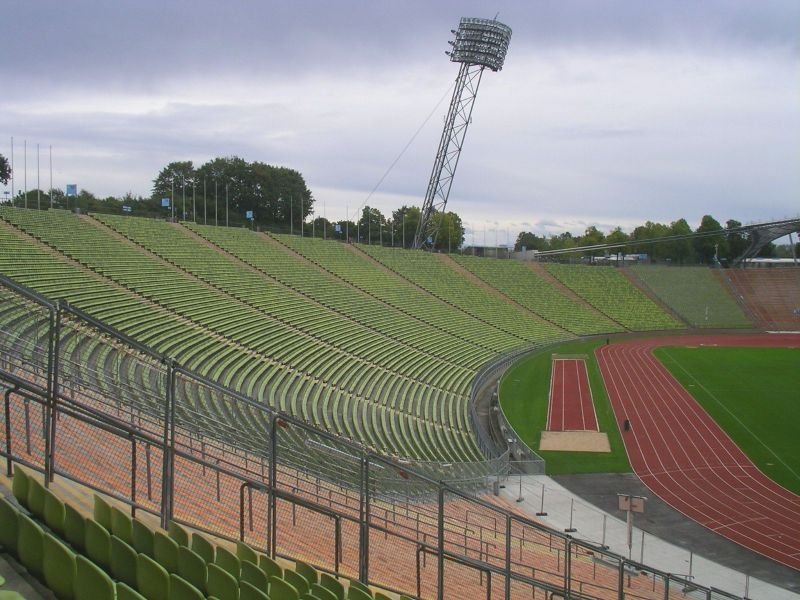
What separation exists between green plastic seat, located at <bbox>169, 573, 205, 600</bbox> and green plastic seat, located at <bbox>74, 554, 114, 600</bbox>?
0.58 metres

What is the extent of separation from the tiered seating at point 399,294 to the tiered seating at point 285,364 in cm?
829

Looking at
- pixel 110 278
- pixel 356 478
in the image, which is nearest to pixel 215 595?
pixel 356 478

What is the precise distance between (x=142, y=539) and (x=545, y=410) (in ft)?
78.8

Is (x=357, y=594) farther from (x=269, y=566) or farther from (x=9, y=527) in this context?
(x=9, y=527)

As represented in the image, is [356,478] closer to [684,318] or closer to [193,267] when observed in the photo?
[193,267]

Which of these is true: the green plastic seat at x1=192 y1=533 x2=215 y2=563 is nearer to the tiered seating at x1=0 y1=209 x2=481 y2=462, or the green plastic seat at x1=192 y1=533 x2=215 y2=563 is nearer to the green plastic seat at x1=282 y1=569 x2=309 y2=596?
the green plastic seat at x1=282 y1=569 x2=309 y2=596

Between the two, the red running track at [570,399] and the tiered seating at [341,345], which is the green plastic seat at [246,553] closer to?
the tiered seating at [341,345]

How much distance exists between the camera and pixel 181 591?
516cm

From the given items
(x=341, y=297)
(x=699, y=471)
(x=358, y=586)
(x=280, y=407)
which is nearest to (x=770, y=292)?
(x=341, y=297)

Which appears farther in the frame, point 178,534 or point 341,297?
point 341,297

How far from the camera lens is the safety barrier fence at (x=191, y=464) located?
7.04m

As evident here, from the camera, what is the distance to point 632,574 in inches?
546

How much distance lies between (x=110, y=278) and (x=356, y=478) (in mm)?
17213

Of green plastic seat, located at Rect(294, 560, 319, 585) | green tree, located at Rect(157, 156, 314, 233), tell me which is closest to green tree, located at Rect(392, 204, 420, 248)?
green tree, located at Rect(157, 156, 314, 233)
